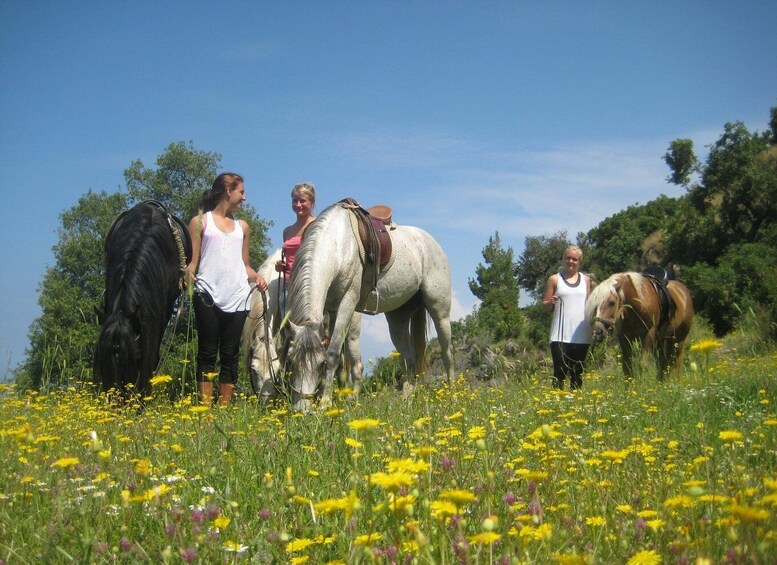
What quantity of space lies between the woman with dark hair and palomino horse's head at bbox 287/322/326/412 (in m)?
1.14

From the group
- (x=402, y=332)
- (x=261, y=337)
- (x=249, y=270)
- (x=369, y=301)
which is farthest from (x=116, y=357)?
(x=402, y=332)

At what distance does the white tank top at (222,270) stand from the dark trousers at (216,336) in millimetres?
85

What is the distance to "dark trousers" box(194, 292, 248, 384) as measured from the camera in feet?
21.7

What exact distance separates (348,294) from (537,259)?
72.9m

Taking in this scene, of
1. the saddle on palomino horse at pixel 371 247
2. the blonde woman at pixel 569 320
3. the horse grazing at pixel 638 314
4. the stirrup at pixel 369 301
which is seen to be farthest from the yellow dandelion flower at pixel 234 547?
the horse grazing at pixel 638 314

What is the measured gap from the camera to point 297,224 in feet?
27.6

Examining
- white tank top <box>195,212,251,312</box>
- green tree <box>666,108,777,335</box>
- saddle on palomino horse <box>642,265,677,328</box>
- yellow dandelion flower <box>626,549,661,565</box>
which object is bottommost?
yellow dandelion flower <box>626,549,661,565</box>

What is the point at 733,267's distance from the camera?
3756cm

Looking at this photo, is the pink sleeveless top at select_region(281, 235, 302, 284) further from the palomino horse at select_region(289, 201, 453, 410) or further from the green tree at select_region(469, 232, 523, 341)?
the green tree at select_region(469, 232, 523, 341)

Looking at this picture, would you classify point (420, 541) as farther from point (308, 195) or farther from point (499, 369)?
point (308, 195)

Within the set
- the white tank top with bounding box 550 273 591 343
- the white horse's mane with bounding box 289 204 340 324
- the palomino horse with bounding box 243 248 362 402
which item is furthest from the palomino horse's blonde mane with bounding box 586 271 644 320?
the white horse's mane with bounding box 289 204 340 324

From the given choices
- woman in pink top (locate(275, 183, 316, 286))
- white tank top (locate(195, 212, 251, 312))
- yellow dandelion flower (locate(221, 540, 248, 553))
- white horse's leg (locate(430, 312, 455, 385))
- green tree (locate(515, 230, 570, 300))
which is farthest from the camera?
green tree (locate(515, 230, 570, 300))

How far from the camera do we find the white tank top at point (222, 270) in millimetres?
6684

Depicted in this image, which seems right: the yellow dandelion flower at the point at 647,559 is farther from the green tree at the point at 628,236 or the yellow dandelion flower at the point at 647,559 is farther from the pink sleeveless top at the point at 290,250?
the green tree at the point at 628,236
